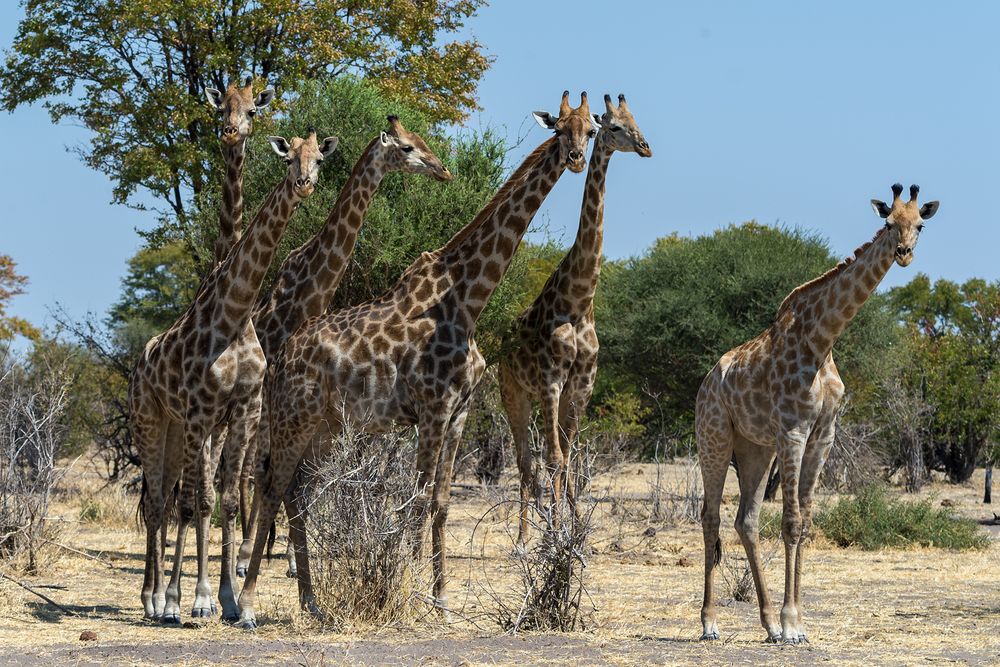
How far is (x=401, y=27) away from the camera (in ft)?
77.3

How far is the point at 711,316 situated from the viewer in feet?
77.2

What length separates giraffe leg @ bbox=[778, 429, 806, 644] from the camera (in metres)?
9.23

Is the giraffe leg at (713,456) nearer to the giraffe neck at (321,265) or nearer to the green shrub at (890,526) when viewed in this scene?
the giraffe neck at (321,265)

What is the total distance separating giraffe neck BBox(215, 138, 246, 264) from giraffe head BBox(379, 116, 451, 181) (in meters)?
1.52

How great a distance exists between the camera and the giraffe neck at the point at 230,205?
11914 mm

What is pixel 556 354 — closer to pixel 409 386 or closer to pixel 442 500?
pixel 409 386

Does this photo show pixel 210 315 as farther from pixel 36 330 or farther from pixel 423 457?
pixel 36 330

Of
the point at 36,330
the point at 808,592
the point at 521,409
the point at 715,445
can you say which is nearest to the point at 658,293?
the point at 521,409

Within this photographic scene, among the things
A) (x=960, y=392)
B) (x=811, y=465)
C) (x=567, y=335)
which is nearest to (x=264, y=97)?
(x=567, y=335)

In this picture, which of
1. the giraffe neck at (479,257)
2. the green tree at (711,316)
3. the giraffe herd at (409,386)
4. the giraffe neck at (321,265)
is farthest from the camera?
the green tree at (711,316)

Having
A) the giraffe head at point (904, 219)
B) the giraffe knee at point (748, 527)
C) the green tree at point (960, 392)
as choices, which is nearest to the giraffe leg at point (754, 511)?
the giraffe knee at point (748, 527)

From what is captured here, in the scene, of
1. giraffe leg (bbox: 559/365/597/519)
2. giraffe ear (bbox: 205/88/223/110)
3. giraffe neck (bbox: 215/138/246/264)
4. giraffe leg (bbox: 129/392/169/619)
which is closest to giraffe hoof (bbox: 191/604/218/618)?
giraffe leg (bbox: 129/392/169/619)

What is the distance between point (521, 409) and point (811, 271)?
11253mm

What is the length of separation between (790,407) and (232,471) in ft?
13.4
